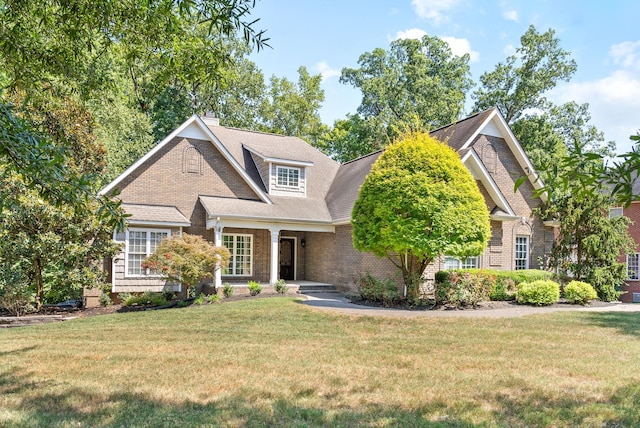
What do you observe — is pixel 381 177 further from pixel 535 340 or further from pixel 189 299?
pixel 189 299

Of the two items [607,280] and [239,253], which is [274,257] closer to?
[239,253]

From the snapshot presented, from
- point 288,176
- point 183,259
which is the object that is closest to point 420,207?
point 183,259

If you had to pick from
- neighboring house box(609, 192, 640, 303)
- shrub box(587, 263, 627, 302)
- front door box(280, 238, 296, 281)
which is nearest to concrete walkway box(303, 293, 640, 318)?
shrub box(587, 263, 627, 302)

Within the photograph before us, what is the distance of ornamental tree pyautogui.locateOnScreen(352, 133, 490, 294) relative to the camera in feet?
44.3

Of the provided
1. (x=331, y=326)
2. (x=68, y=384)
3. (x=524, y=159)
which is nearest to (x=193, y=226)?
(x=331, y=326)

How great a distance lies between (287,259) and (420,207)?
31.1 ft

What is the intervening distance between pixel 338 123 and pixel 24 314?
29.4m

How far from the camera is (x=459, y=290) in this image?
560 inches

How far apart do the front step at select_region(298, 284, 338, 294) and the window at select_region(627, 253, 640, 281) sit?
1523 cm

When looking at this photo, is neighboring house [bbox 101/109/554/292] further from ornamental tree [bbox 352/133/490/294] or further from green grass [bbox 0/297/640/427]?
green grass [bbox 0/297/640/427]

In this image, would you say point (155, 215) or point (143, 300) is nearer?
point (143, 300)

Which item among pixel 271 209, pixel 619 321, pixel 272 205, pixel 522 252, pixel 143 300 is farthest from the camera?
pixel 522 252

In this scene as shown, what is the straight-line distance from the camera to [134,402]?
5.56 metres

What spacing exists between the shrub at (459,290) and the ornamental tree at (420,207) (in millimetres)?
801
